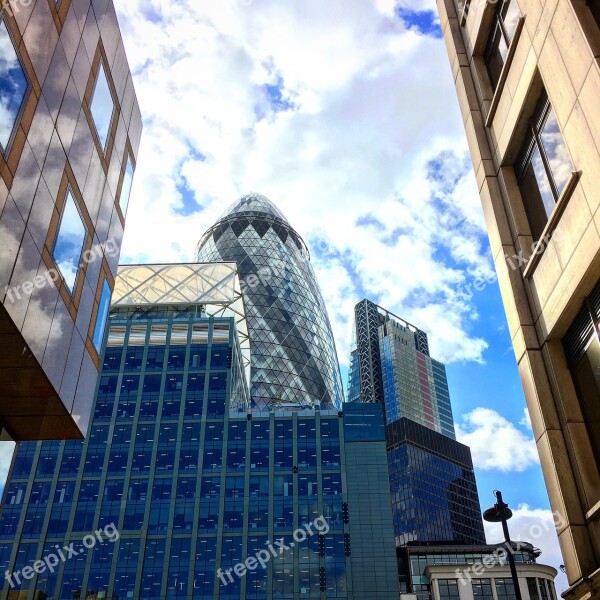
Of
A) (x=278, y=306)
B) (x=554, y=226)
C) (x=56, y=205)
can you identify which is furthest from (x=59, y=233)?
(x=278, y=306)

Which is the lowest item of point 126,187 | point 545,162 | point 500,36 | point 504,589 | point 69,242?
point 545,162

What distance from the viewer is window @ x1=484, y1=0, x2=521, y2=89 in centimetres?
1692

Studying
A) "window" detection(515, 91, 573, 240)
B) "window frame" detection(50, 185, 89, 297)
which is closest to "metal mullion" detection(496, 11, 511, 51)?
"window" detection(515, 91, 573, 240)

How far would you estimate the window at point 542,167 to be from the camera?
570 inches

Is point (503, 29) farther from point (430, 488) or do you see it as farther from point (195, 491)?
point (430, 488)

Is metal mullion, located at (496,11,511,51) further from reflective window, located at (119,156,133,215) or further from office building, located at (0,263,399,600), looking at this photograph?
office building, located at (0,263,399,600)

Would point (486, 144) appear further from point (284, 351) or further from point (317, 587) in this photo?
point (284, 351)

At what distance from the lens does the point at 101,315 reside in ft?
87.1

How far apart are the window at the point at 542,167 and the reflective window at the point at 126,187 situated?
1757 cm

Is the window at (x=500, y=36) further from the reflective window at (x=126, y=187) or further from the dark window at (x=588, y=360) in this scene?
the reflective window at (x=126, y=187)

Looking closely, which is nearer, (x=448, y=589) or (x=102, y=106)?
(x=102, y=106)

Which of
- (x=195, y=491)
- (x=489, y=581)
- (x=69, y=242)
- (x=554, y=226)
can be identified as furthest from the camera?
(x=195, y=491)

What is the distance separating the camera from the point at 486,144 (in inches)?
733

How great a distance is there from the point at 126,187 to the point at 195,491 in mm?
67414
